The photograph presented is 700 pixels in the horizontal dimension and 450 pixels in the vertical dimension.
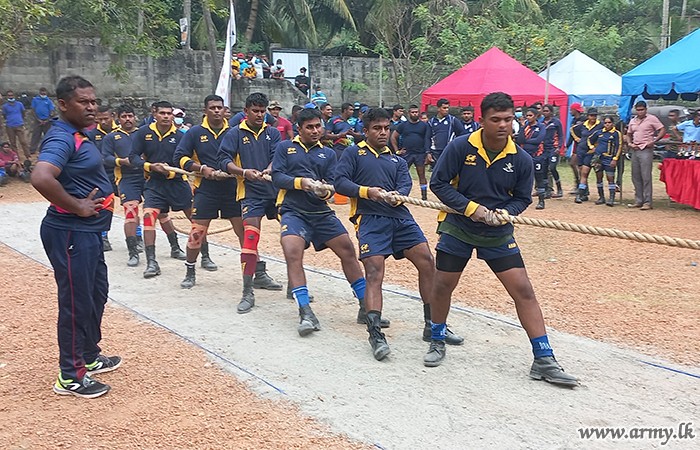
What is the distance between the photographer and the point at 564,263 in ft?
28.0

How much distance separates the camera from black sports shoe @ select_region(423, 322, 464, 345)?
5.37m

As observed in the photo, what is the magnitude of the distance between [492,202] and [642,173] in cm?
970

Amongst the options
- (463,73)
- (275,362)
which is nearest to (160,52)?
(463,73)

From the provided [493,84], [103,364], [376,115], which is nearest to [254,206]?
[376,115]

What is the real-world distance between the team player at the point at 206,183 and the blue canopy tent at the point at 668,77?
918 cm

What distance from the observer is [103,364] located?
4.84 m

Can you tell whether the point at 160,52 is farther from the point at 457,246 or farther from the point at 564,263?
the point at 457,246

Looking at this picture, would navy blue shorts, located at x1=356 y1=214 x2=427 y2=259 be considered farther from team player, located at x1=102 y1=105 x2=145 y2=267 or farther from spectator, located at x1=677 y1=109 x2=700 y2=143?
spectator, located at x1=677 y1=109 x2=700 y2=143

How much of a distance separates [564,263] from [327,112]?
7.35 m

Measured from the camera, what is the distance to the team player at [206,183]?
7.13m

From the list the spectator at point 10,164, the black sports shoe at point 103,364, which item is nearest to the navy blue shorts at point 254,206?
the black sports shoe at point 103,364

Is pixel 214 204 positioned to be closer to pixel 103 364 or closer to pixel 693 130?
pixel 103 364

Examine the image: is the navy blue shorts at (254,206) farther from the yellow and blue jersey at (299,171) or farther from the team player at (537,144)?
the team player at (537,144)

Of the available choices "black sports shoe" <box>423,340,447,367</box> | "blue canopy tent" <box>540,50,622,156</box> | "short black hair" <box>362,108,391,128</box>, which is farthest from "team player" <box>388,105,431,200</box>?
"black sports shoe" <box>423,340,447,367</box>
